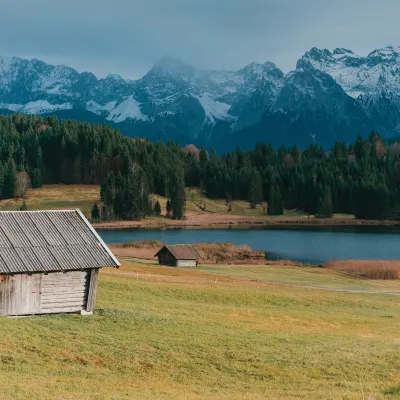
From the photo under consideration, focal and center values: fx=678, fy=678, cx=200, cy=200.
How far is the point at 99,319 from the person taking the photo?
36219 mm

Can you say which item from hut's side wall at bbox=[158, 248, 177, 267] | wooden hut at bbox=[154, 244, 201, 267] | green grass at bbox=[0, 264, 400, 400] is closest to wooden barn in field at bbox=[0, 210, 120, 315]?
green grass at bbox=[0, 264, 400, 400]

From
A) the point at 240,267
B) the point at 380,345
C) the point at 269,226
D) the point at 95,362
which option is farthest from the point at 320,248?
the point at 95,362

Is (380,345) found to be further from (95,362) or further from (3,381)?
(3,381)

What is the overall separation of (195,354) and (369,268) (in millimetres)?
59408

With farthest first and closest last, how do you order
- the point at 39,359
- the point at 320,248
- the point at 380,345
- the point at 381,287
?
the point at 320,248
the point at 381,287
the point at 380,345
the point at 39,359

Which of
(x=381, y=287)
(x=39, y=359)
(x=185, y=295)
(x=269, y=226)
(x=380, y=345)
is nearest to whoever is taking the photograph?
(x=39, y=359)

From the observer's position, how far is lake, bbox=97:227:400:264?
112 meters

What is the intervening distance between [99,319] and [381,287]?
43.5 meters

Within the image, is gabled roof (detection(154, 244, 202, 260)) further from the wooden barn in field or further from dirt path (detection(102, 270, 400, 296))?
the wooden barn in field

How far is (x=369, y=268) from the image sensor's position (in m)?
85.6

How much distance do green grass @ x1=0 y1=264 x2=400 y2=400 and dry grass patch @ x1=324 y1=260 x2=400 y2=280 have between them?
120ft

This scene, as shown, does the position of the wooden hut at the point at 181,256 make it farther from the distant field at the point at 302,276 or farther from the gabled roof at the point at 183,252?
the distant field at the point at 302,276

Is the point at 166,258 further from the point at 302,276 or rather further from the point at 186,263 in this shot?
the point at 302,276

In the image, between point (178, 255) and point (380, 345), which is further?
point (178, 255)
